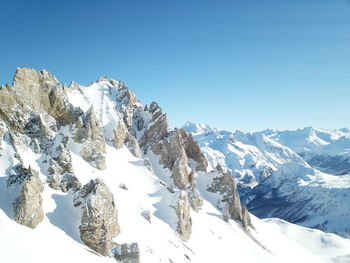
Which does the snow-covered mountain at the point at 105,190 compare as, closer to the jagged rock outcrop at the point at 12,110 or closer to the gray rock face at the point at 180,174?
the jagged rock outcrop at the point at 12,110

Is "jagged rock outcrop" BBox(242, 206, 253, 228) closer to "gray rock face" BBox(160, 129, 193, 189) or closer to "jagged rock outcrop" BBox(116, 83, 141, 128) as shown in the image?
"gray rock face" BBox(160, 129, 193, 189)

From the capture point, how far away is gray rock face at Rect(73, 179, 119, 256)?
57.0 meters

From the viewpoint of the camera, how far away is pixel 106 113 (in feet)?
398

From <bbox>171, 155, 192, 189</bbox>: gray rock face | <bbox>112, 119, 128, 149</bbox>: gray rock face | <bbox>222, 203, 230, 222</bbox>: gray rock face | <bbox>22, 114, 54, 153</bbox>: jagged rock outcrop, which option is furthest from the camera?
<bbox>171, 155, 192, 189</bbox>: gray rock face

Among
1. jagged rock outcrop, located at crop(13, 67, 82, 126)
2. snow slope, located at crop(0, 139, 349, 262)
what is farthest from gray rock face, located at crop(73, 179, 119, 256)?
jagged rock outcrop, located at crop(13, 67, 82, 126)

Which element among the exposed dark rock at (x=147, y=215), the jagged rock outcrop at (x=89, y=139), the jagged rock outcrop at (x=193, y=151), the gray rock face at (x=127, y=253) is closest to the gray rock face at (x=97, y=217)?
the gray rock face at (x=127, y=253)

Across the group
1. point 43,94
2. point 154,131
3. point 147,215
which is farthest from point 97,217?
point 154,131

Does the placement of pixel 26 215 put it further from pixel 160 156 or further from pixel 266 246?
pixel 266 246

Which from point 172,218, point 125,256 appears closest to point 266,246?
point 172,218

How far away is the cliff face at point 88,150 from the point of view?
5775 cm

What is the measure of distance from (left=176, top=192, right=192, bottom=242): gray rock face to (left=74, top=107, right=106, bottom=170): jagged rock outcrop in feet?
79.0

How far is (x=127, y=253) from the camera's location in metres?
59.4

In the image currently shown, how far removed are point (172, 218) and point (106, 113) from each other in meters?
53.7

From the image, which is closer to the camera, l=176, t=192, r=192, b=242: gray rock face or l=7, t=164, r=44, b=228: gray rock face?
l=7, t=164, r=44, b=228: gray rock face
